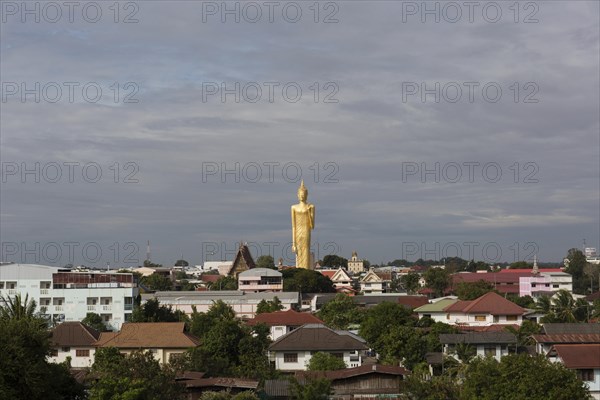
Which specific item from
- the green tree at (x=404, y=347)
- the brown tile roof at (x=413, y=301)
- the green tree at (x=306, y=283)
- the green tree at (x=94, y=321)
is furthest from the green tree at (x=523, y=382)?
the green tree at (x=306, y=283)

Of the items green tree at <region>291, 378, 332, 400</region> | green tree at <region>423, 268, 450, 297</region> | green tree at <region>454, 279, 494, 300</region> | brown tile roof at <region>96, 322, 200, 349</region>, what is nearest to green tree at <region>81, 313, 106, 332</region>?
brown tile roof at <region>96, 322, 200, 349</region>

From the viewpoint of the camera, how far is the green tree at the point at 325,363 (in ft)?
111

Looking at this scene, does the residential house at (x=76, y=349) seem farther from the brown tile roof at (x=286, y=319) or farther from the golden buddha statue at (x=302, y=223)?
the golden buddha statue at (x=302, y=223)

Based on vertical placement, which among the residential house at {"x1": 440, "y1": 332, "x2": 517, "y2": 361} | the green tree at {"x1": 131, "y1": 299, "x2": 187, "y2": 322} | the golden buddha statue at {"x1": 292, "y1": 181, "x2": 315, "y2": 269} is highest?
the golden buddha statue at {"x1": 292, "y1": 181, "x2": 315, "y2": 269}

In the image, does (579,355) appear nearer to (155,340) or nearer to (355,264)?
(155,340)

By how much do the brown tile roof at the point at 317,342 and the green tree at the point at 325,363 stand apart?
1.01 m

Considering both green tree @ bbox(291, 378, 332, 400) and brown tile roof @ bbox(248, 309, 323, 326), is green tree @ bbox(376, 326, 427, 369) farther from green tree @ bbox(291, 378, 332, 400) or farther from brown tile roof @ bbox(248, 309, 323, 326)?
Answer: brown tile roof @ bbox(248, 309, 323, 326)

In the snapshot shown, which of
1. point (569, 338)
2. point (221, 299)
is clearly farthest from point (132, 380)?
point (221, 299)

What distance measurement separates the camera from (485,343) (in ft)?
121

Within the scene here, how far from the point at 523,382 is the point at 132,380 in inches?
411

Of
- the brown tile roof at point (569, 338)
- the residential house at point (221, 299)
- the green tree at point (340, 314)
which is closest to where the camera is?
the brown tile roof at point (569, 338)

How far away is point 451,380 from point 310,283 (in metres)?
50.8

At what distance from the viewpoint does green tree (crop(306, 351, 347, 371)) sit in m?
33.9

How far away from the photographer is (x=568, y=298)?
168ft
